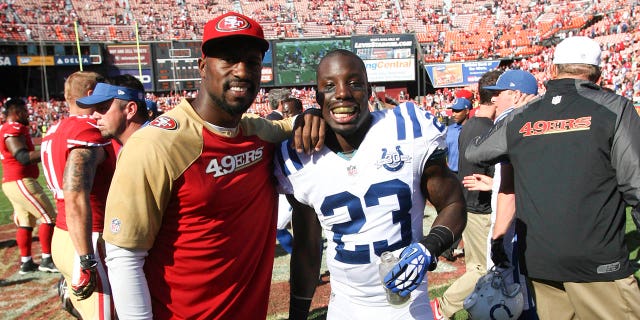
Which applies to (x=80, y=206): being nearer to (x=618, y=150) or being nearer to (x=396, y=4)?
(x=618, y=150)

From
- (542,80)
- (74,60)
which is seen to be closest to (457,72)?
(542,80)

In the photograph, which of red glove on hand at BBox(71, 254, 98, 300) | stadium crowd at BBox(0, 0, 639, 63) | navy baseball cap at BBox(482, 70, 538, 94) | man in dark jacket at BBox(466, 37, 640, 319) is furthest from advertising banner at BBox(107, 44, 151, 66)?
man in dark jacket at BBox(466, 37, 640, 319)

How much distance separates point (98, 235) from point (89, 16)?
37271 mm

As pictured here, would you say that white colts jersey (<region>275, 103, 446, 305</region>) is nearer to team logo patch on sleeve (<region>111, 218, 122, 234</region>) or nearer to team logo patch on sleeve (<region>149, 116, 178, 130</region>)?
team logo patch on sleeve (<region>149, 116, 178, 130</region>)

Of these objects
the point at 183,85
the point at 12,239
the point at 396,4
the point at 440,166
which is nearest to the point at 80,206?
the point at 440,166

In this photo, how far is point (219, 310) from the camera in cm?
211

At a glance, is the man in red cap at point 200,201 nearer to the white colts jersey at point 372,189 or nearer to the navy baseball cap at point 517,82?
the white colts jersey at point 372,189

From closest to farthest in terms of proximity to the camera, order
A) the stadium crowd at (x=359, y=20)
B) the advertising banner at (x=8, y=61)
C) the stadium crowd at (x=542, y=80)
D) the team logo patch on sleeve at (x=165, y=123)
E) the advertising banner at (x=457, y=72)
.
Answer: the team logo patch on sleeve at (x=165, y=123)
the stadium crowd at (x=542, y=80)
the advertising banner at (x=8, y=61)
the advertising banner at (x=457, y=72)
the stadium crowd at (x=359, y=20)

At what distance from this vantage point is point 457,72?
32.1 metres

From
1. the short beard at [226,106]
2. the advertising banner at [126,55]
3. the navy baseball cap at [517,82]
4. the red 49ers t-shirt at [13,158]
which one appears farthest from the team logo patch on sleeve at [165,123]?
the advertising banner at [126,55]

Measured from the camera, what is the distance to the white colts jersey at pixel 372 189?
212 centimetres

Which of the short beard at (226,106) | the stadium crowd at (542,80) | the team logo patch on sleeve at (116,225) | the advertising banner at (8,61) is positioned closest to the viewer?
the team logo patch on sleeve at (116,225)

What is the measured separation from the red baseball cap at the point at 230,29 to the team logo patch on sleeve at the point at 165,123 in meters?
0.32

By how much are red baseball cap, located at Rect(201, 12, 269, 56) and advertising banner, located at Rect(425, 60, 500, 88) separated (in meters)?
31.5
